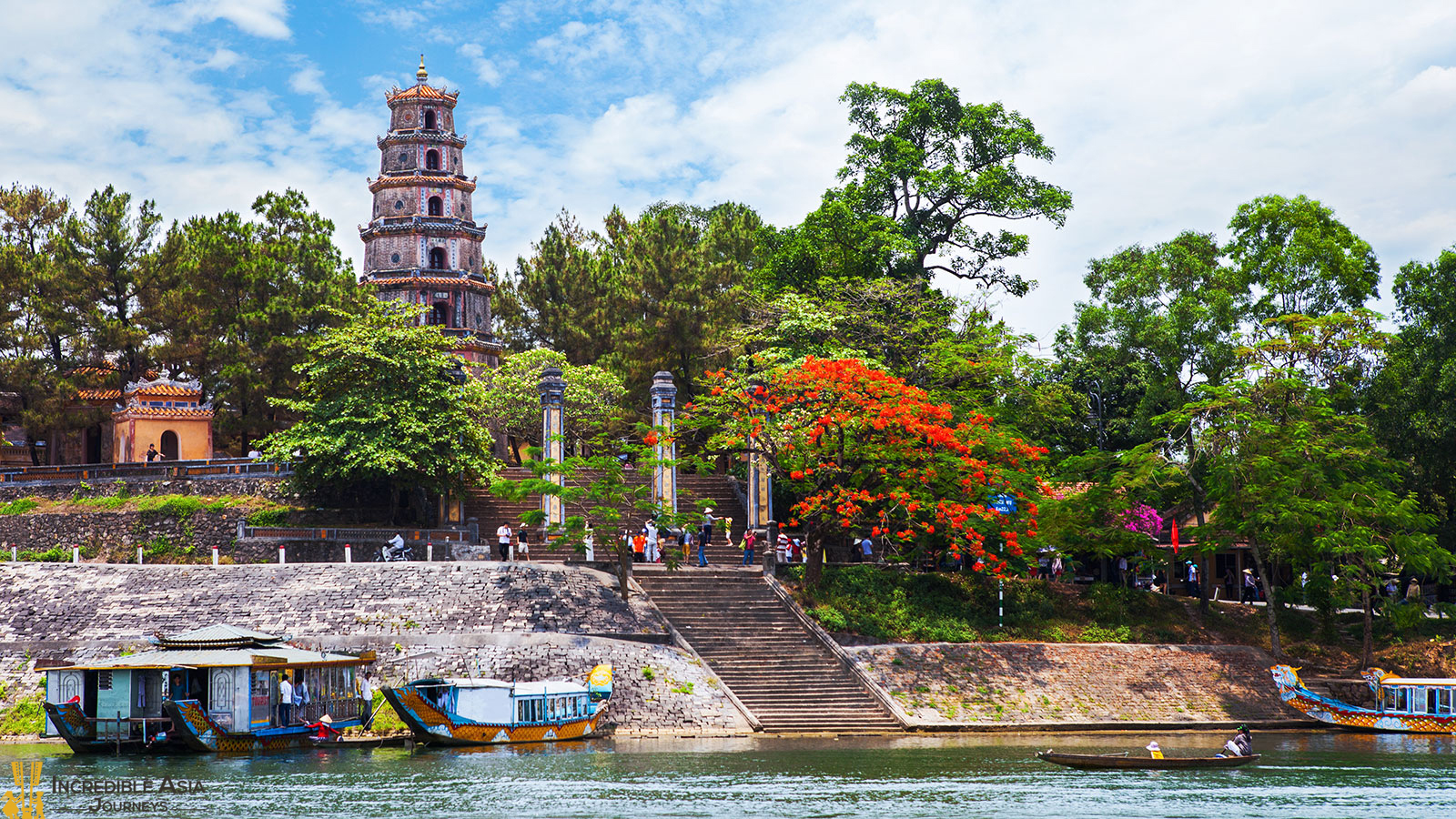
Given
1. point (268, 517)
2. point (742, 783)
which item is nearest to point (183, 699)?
point (742, 783)

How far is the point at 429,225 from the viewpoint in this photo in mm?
58812

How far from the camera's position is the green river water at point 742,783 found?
2280 centimetres

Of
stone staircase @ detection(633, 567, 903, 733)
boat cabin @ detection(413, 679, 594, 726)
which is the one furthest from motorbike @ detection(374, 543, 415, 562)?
boat cabin @ detection(413, 679, 594, 726)

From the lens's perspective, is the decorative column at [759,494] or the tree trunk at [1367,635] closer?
the tree trunk at [1367,635]

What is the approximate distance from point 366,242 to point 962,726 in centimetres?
3620

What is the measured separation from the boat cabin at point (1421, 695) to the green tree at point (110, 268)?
42406 mm

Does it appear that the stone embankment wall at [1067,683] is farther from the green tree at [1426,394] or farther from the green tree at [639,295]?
the green tree at [639,295]

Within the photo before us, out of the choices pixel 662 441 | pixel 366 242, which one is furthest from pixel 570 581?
pixel 366 242

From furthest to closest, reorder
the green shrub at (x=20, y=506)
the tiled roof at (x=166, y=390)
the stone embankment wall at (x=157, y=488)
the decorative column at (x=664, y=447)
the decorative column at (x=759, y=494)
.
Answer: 1. the tiled roof at (x=166, y=390)
2. the stone embankment wall at (x=157, y=488)
3. the green shrub at (x=20, y=506)
4. the decorative column at (x=759, y=494)
5. the decorative column at (x=664, y=447)

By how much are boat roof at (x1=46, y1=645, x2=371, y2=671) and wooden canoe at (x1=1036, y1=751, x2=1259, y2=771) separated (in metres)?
14.9

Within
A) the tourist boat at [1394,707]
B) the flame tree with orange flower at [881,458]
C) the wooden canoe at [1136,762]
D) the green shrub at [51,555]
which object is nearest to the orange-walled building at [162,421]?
the green shrub at [51,555]

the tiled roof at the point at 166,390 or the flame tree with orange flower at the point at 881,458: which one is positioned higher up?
the tiled roof at the point at 166,390

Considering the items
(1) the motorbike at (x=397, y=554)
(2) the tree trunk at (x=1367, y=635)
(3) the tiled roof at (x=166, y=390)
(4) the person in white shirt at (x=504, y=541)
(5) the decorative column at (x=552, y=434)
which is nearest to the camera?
(2) the tree trunk at (x=1367, y=635)

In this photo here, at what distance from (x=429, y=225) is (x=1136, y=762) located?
132 ft
